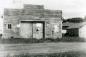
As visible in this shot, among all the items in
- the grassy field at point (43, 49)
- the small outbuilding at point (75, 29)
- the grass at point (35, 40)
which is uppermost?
the small outbuilding at point (75, 29)

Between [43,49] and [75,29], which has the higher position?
[75,29]

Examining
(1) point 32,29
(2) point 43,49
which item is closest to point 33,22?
(1) point 32,29

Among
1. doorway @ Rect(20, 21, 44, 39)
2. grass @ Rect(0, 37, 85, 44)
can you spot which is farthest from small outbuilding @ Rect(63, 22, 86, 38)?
doorway @ Rect(20, 21, 44, 39)

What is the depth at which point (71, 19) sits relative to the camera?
35.4 inches

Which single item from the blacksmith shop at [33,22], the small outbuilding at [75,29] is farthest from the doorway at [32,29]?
the small outbuilding at [75,29]

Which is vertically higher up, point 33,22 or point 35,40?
point 33,22

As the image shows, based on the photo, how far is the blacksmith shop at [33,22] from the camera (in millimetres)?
831

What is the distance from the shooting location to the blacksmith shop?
83 centimetres

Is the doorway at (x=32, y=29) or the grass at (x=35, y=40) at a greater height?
the doorway at (x=32, y=29)

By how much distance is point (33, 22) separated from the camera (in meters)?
0.85

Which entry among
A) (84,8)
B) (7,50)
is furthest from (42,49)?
(84,8)

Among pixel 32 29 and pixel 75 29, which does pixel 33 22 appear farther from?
pixel 75 29

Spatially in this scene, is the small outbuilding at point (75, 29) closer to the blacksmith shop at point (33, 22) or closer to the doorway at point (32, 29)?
the blacksmith shop at point (33, 22)

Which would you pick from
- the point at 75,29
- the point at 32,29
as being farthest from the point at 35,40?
the point at 75,29
